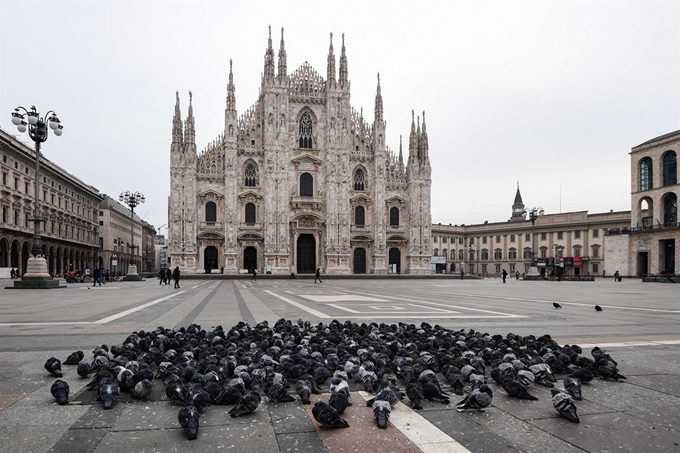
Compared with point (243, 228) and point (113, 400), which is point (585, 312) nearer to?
point (113, 400)

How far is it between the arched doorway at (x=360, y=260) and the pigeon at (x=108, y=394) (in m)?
50.1

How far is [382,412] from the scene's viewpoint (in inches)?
132

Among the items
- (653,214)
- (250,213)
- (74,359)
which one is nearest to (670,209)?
(653,214)

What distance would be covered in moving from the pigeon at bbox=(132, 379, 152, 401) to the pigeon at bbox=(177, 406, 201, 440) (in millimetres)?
896

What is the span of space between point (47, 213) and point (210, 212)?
22222 mm

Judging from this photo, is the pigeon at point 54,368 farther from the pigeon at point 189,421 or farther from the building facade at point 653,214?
the building facade at point 653,214

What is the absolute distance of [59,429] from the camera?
10.5ft

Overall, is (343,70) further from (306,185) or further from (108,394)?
(108,394)

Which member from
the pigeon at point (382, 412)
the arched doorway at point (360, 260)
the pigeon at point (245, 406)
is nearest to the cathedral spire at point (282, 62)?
the arched doorway at point (360, 260)

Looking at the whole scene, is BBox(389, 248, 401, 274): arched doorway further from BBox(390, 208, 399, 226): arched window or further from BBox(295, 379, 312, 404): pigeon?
BBox(295, 379, 312, 404): pigeon

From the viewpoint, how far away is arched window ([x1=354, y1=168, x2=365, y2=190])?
178 feet

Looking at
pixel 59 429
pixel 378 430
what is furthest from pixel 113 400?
pixel 378 430

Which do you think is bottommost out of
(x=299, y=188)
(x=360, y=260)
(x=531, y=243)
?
(x=360, y=260)

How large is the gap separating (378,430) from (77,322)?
27.1ft
